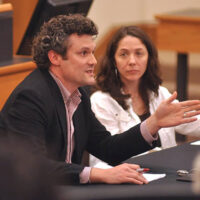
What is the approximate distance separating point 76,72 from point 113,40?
1069 millimetres

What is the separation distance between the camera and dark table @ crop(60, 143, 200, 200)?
1.24ft

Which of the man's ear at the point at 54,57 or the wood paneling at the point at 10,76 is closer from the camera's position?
the man's ear at the point at 54,57

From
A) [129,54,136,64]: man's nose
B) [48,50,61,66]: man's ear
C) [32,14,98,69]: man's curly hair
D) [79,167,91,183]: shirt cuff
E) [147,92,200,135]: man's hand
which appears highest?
[32,14,98,69]: man's curly hair

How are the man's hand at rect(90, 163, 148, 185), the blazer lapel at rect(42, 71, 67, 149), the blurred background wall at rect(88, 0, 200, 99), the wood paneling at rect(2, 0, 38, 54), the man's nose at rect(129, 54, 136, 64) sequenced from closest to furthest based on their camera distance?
the man's hand at rect(90, 163, 148, 185) < the blazer lapel at rect(42, 71, 67, 149) < the man's nose at rect(129, 54, 136, 64) < the wood paneling at rect(2, 0, 38, 54) < the blurred background wall at rect(88, 0, 200, 99)

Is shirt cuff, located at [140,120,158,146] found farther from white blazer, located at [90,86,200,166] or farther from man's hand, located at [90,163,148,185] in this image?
white blazer, located at [90,86,200,166]

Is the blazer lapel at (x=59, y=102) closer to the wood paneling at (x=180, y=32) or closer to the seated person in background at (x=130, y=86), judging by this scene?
the seated person in background at (x=130, y=86)

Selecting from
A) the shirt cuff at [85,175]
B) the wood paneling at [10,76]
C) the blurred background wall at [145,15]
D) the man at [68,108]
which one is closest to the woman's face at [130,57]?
the wood paneling at [10,76]

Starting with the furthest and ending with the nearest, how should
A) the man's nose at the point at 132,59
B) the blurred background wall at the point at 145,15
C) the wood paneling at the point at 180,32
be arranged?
the blurred background wall at the point at 145,15 → the wood paneling at the point at 180,32 → the man's nose at the point at 132,59

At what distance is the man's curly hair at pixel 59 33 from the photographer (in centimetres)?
219

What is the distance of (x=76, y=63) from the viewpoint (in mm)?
2244

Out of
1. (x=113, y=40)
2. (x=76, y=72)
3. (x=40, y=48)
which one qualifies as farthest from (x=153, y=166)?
(x=113, y=40)

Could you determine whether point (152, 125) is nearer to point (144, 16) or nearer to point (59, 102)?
point (59, 102)

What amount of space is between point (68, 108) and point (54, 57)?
24cm

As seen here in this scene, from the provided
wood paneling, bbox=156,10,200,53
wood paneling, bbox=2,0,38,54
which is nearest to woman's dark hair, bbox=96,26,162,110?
wood paneling, bbox=2,0,38,54
